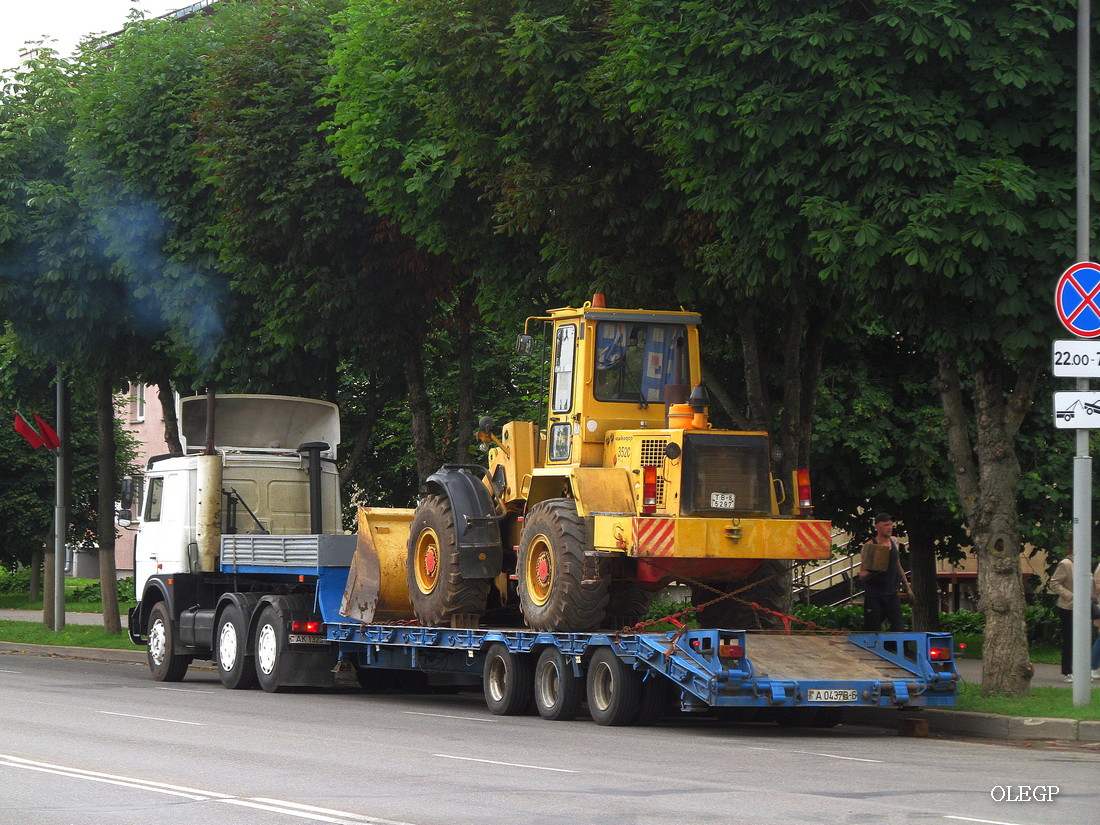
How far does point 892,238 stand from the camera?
49.0 ft

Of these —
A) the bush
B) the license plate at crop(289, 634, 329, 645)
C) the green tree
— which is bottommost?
the bush

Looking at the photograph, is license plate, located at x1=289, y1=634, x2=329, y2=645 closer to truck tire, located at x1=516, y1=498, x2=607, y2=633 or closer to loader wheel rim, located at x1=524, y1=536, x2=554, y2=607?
loader wheel rim, located at x1=524, y1=536, x2=554, y2=607

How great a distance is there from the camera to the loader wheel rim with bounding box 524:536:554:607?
15.9 m

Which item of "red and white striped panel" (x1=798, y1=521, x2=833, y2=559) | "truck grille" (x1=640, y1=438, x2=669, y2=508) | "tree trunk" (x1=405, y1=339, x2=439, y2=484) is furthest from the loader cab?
"tree trunk" (x1=405, y1=339, x2=439, y2=484)

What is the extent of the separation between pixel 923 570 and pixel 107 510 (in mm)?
14949

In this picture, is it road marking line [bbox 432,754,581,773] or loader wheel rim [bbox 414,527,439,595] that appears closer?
road marking line [bbox 432,754,581,773]

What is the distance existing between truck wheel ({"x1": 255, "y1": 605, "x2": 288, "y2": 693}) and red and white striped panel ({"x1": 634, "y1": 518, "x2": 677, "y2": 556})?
6.43 m

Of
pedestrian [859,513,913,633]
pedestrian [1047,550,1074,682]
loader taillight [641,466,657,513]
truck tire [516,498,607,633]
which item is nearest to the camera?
truck tire [516,498,607,633]

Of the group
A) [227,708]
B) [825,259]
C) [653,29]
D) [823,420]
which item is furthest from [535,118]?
[823,420]

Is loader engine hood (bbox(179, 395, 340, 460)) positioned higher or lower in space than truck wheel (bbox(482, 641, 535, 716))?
higher

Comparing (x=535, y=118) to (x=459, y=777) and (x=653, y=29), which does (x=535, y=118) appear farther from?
(x=459, y=777)

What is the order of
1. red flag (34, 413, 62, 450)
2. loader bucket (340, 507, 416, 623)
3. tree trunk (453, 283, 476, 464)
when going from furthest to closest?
red flag (34, 413, 62, 450) < tree trunk (453, 283, 476, 464) < loader bucket (340, 507, 416, 623)

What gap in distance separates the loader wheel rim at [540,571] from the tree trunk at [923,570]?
544 inches

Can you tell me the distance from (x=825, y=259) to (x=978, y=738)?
4.53 meters
